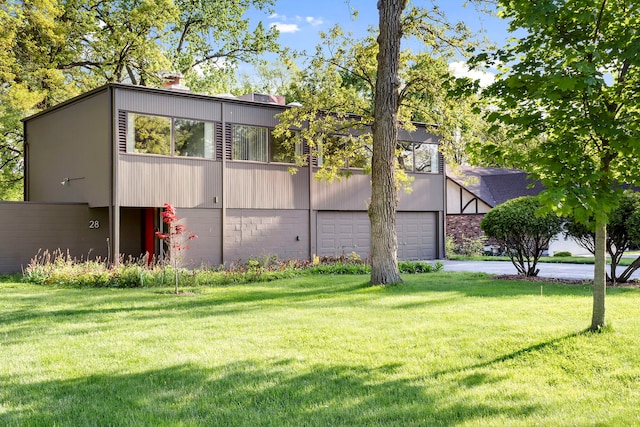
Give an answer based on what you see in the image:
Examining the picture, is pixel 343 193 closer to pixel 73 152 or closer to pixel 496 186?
pixel 73 152

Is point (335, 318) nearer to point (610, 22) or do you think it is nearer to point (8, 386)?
point (8, 386)

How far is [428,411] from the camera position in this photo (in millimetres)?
4191

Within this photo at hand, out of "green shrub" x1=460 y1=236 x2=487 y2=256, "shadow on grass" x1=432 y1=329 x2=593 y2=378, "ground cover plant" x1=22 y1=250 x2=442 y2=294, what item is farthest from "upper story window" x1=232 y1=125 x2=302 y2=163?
"shadow on grass" x1=432 y1=329 x2=593 y2=378

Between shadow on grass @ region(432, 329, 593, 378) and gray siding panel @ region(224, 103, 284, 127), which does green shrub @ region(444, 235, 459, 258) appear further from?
shadow on grass @ region(432, 329, 593, 378)

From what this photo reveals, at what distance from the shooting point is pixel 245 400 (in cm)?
449

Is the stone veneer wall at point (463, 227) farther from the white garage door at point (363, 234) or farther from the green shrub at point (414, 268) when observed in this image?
the green shrub at point (414, 268)

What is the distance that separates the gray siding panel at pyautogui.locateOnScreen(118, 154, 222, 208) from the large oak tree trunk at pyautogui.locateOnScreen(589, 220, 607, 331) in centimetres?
1191

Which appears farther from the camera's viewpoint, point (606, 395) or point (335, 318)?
point (335, 318)

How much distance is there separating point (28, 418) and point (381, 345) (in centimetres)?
347

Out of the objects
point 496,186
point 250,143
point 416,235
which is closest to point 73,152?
point 250,143

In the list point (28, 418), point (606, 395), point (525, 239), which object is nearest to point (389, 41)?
point (525, 239)

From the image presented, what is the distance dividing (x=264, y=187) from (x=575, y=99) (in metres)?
13.0

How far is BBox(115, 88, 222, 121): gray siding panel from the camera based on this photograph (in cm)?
1527

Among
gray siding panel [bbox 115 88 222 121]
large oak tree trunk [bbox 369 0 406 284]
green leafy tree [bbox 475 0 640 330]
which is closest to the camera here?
green leafy tree [bbox 475 0 640 330]
